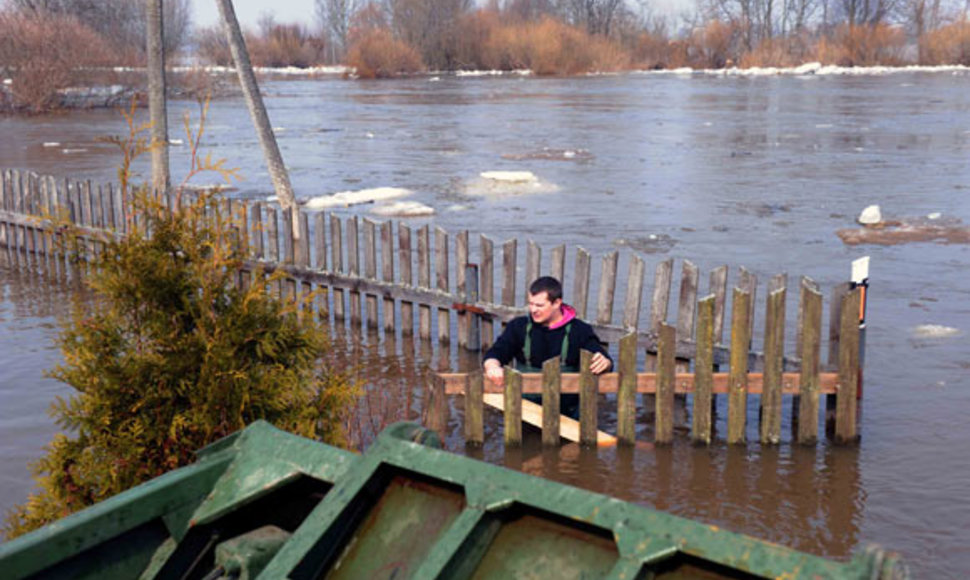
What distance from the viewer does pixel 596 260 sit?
12898mm

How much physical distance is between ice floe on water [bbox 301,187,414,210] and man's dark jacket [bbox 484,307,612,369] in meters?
9.95

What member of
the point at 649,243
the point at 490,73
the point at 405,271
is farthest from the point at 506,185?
the point at 490,73

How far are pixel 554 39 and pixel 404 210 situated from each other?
52.0 metres

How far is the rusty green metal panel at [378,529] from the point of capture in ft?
8.66

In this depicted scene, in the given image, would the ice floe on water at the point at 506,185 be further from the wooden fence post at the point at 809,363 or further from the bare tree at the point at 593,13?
the bare tree at the point at 593,13

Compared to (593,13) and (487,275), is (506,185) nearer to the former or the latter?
(487,275)

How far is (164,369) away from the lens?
456 centimetres

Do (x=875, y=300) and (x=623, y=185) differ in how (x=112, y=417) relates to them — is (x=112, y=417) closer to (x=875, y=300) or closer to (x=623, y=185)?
(x=875, y=300)

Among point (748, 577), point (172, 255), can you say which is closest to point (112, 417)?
point (172, 255)

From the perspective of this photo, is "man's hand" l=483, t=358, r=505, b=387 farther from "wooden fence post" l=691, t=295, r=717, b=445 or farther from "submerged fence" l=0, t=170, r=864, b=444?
"wooden fence post" l=691, t=295, r=717, b=445

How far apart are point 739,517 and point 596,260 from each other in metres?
Answer: 6.88

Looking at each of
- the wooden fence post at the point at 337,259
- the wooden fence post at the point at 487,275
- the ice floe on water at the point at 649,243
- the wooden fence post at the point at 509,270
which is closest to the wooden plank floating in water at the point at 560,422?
the wooden fence post at the point at 509,270

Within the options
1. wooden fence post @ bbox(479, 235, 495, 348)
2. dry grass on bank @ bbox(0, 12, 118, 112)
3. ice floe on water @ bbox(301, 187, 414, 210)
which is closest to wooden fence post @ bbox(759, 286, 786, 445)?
wooden fence post @ bbox(479, 235, 495, 348)

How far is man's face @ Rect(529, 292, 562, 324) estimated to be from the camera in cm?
666
